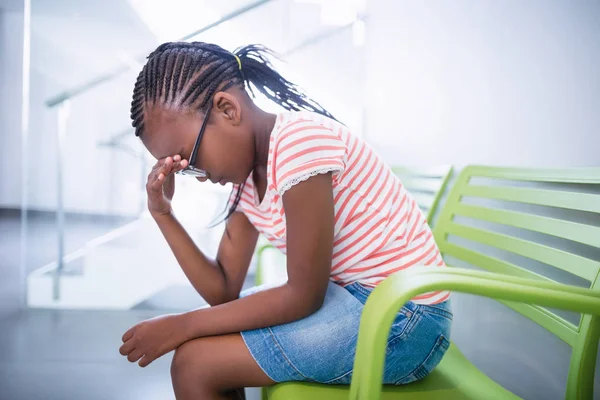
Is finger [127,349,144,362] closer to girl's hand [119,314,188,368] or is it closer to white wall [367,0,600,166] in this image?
girl's hand [119,314,188,368]

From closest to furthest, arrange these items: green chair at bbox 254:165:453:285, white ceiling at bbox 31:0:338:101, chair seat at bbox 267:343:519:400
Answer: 1. chair seat at bbox 267:343:519:400
2. green chair at bbox 254:165:453:285
3. white ceiling at bbox 31:0:338:101

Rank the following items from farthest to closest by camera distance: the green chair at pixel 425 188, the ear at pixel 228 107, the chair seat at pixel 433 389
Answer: the green chair at pixel 425 188
the ear at pixel 228 107
the chair seat at pixel 433 389

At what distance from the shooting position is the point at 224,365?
60 centimetres

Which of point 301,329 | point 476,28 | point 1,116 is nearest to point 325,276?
point 301,329

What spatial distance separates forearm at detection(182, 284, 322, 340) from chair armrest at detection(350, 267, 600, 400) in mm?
188

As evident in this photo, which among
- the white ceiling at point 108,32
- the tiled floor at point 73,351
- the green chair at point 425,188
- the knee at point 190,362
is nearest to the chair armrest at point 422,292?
the knee at point 190,362

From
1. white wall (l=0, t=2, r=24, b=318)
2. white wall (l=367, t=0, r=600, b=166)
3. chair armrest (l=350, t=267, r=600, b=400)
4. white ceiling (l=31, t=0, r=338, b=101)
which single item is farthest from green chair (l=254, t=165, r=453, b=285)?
white wall (l=0, t=2, r=24, b=318)

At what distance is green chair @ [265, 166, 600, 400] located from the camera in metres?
0.43

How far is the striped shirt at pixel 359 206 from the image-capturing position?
0.65 m

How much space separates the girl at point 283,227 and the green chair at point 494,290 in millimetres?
53

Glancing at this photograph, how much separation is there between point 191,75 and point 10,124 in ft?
13.4

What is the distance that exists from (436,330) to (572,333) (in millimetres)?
196

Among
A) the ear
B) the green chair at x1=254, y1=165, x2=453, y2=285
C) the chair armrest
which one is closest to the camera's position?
the chair armrest

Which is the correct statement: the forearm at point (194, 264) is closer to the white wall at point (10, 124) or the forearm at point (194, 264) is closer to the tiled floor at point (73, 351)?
the tiled floor at point (73, 351)
